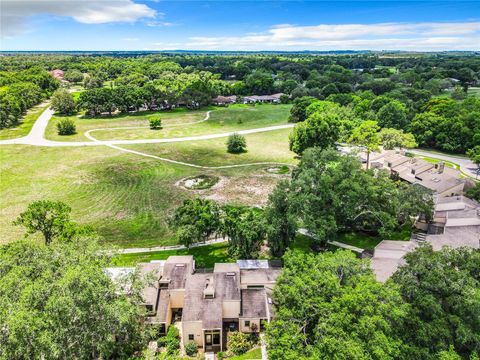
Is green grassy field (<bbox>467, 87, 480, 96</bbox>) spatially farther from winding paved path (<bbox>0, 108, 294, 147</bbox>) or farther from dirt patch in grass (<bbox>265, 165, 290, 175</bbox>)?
dirt patch in grass (<bbox>265, 165, 290, 175</bbox>)

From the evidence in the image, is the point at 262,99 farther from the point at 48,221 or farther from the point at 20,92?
the point at 48,221

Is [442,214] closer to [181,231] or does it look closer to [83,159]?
[181,231]

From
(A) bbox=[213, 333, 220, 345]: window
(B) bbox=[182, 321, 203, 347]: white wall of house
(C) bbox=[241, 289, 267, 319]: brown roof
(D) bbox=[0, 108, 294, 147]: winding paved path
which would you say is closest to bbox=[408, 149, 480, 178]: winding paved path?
(D) bbox=[0, 108, 294, 147]: winding paved path

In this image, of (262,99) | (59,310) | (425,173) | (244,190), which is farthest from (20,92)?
(425,173)

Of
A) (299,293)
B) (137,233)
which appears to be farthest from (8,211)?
(299,293)

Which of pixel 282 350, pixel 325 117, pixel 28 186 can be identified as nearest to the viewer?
pixel 282 350

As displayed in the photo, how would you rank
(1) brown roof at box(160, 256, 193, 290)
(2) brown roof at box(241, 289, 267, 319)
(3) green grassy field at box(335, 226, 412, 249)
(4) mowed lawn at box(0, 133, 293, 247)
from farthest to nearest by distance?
(4) mowed lawn at box(0, 133, 293, 247) < (3) green grassy field at box(335, 226, 412, 249) < (1) brown roof at box(160, 256, 193, 290) < (2) brown roof at box(241, 289, 267, 319)

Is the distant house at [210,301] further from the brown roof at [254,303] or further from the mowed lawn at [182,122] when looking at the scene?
the mowed lawn at [182,122]
